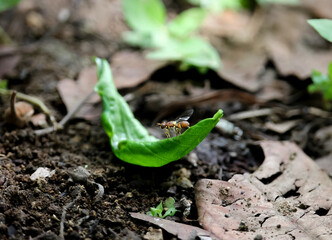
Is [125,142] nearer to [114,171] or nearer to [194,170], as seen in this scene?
[114,171]

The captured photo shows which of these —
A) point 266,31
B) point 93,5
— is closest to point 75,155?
point 93,5

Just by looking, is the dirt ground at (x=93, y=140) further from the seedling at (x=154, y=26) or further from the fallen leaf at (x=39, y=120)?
the seedling at (x=154, y=26)

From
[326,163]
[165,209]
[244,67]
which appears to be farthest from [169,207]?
[244,67]

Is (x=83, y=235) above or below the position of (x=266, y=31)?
below

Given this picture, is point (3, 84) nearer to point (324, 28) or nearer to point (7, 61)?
point (7, 61)

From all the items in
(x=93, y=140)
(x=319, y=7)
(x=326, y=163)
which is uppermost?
(x=319, y=7)

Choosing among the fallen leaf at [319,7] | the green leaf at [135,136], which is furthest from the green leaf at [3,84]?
the fallen leaf at [319,7]

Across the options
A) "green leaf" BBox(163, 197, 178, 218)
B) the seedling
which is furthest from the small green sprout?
the seedling
